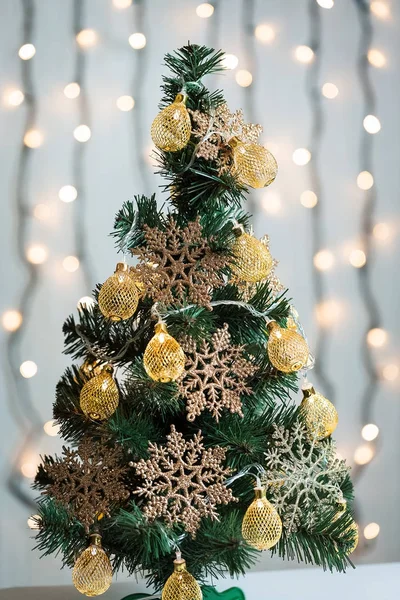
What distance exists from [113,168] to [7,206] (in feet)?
0.67

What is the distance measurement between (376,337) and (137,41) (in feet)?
2.36

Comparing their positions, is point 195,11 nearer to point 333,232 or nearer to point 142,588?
point 333,232

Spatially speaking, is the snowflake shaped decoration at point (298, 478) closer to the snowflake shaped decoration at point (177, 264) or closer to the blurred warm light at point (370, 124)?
the snowflake shaped decoration at point (177, 264)

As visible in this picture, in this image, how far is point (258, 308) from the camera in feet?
2.36

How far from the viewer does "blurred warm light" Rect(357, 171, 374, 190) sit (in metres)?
1.27

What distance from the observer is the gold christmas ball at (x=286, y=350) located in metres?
0.67

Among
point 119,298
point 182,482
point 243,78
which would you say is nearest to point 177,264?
point 119,298

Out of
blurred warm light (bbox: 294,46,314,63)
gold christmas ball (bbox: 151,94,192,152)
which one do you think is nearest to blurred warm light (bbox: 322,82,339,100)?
blurred warm light (bbox: 294,46,314,63)

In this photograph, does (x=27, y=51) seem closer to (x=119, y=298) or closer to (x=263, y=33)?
(x=263, y=33)

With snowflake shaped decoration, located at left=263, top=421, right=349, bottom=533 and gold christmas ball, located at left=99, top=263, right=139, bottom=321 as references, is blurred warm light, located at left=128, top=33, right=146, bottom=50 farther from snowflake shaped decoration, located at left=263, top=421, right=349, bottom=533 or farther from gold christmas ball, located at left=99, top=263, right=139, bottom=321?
snowflake shaped decoration, located at left=263, top=421, right=349, bottom=533

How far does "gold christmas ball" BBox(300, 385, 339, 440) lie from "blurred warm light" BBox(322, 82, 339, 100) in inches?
29.3

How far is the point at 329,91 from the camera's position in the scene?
1.28 m

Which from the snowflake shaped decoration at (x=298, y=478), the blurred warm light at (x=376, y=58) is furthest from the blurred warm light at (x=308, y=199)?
the snowflake shaped decoration at (x=298, y=478)

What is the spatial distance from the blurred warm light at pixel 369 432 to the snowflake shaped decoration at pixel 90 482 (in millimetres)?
691
